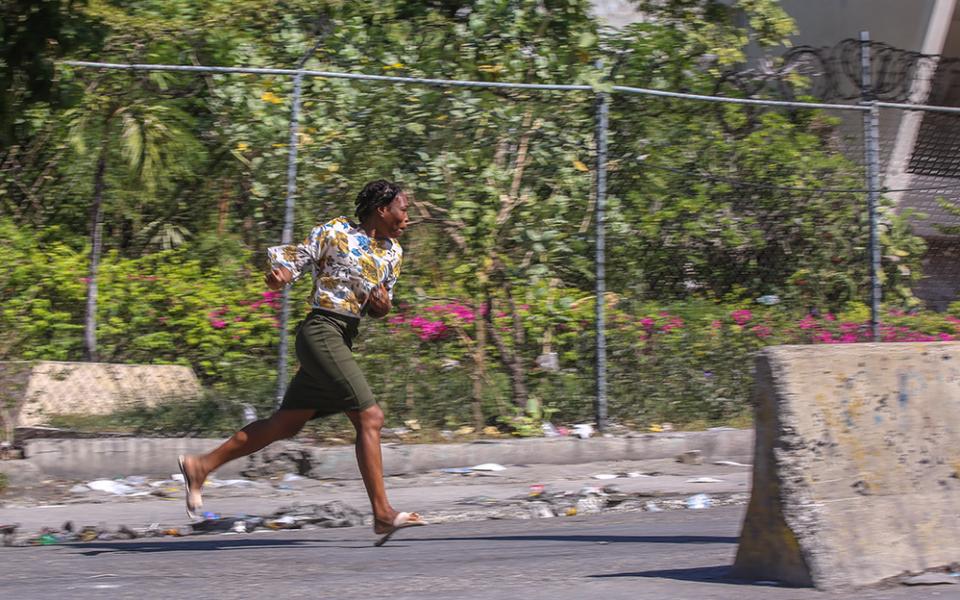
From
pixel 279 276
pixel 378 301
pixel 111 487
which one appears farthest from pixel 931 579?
pixel 111 487

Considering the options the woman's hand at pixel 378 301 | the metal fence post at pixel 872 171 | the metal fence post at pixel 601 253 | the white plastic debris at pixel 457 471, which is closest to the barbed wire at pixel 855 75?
the metal fence post at pixel 872 171

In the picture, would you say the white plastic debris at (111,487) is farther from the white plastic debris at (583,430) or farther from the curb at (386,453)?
the white plastic debris at (583,430)

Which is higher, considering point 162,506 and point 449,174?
point 449,174

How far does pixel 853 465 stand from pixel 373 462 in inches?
89.5

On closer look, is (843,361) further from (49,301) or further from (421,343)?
(49,301)

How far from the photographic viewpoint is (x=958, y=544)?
4691 millimetres

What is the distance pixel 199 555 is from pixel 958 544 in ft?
10.6

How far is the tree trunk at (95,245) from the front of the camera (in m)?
7.86

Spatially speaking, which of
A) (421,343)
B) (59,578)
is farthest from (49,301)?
(59,578)

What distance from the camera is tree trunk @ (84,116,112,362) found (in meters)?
7.86

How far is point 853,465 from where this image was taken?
4477 mm

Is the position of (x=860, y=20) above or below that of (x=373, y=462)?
above

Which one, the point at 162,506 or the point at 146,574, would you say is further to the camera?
the point at 162,506

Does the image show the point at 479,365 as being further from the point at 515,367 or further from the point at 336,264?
the point at 336,264
